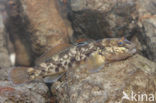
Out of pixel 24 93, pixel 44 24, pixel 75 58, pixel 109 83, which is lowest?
pixel 24 93

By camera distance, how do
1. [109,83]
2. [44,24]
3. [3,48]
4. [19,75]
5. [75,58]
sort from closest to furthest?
[109,83] < [19,75] < [75,58] < [44,24] < [3,48]

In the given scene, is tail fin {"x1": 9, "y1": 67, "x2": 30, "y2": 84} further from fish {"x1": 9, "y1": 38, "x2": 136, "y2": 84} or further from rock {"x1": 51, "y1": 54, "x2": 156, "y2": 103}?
rock {"x1": 51, "y1": 54, "x2": 156, "y2": 103}

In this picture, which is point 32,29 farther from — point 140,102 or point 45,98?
point 140,102

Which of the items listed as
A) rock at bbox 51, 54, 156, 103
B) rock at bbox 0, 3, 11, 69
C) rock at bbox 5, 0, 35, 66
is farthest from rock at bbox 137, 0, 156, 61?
rock at bbox 0, 3, 11, 69

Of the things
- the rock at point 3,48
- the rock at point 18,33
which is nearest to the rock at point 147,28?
the rock at point 18,33

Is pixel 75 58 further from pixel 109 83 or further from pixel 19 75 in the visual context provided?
pixel 19 75

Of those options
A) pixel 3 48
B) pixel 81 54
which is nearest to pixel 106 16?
pixel 81 54
